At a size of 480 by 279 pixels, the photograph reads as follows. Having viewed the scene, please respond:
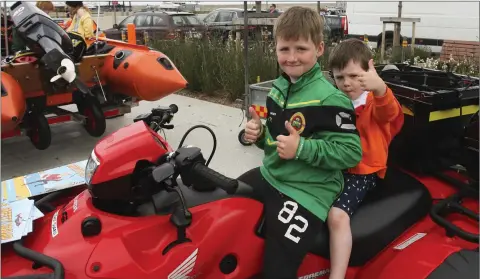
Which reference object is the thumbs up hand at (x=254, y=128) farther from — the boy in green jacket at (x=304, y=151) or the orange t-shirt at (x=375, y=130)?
the orange t-shirt at (x=375, y=130)

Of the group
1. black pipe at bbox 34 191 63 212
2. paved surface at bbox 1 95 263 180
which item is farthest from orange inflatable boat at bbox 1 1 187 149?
black pipe at bbox 34 191 63 212

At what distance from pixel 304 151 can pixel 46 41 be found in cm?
413

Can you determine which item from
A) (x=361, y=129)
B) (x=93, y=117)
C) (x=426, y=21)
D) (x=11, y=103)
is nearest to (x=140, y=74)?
(x=93, y=117)

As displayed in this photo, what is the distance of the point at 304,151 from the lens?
5.98 ft

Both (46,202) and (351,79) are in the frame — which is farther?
(351,79)

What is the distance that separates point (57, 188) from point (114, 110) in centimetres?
377

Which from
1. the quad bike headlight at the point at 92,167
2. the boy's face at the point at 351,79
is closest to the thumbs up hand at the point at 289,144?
the boy's face at the point at 351,79

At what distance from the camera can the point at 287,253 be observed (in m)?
1.90

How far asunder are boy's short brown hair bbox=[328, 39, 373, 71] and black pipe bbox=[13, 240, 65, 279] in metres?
1.57

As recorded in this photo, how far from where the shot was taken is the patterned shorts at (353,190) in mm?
2037

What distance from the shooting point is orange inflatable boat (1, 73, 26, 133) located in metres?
4.50

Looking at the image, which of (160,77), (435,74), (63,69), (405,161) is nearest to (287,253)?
(405,161)

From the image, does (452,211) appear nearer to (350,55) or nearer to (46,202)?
(350,55)

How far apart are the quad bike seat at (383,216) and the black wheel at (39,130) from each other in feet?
13.6
